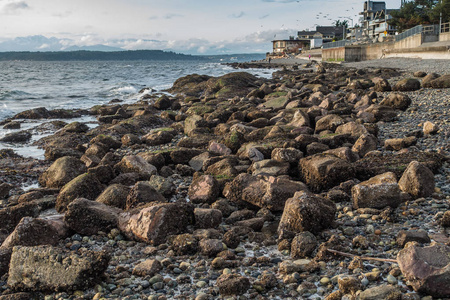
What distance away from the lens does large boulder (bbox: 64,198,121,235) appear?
4.93 m

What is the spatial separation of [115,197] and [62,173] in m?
2.01

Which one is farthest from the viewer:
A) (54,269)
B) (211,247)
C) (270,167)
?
(270,167)

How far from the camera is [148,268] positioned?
3953 millimetres

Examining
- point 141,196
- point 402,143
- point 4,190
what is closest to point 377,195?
point 402,143

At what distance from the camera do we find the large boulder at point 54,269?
3.61 m

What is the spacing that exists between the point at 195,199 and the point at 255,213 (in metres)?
1.01

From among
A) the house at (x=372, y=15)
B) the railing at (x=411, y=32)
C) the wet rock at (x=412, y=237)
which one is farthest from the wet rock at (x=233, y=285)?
the house at (x=372, y=15)

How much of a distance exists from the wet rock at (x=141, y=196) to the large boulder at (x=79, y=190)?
1038 millimetres

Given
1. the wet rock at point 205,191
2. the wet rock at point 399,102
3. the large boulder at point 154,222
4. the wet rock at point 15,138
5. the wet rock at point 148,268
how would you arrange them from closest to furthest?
1. the wet rock at point 148,268
2. the large boulder at point 154,222
3. the wet rock at point 205,191
4. the wet rock at point 399,102
5. the wet rock at point 15,138

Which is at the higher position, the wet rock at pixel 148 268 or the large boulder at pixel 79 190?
the large boulder at pixel 79 190

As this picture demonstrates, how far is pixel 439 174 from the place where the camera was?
236 inches

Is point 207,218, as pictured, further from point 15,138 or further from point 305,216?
point 15,138

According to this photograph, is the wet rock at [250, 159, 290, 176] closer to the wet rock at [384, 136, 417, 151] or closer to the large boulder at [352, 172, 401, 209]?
the large boulder at [352, 172, 401, 209]

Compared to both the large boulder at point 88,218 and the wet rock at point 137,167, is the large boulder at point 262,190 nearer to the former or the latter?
the large boulder at point 88,218
